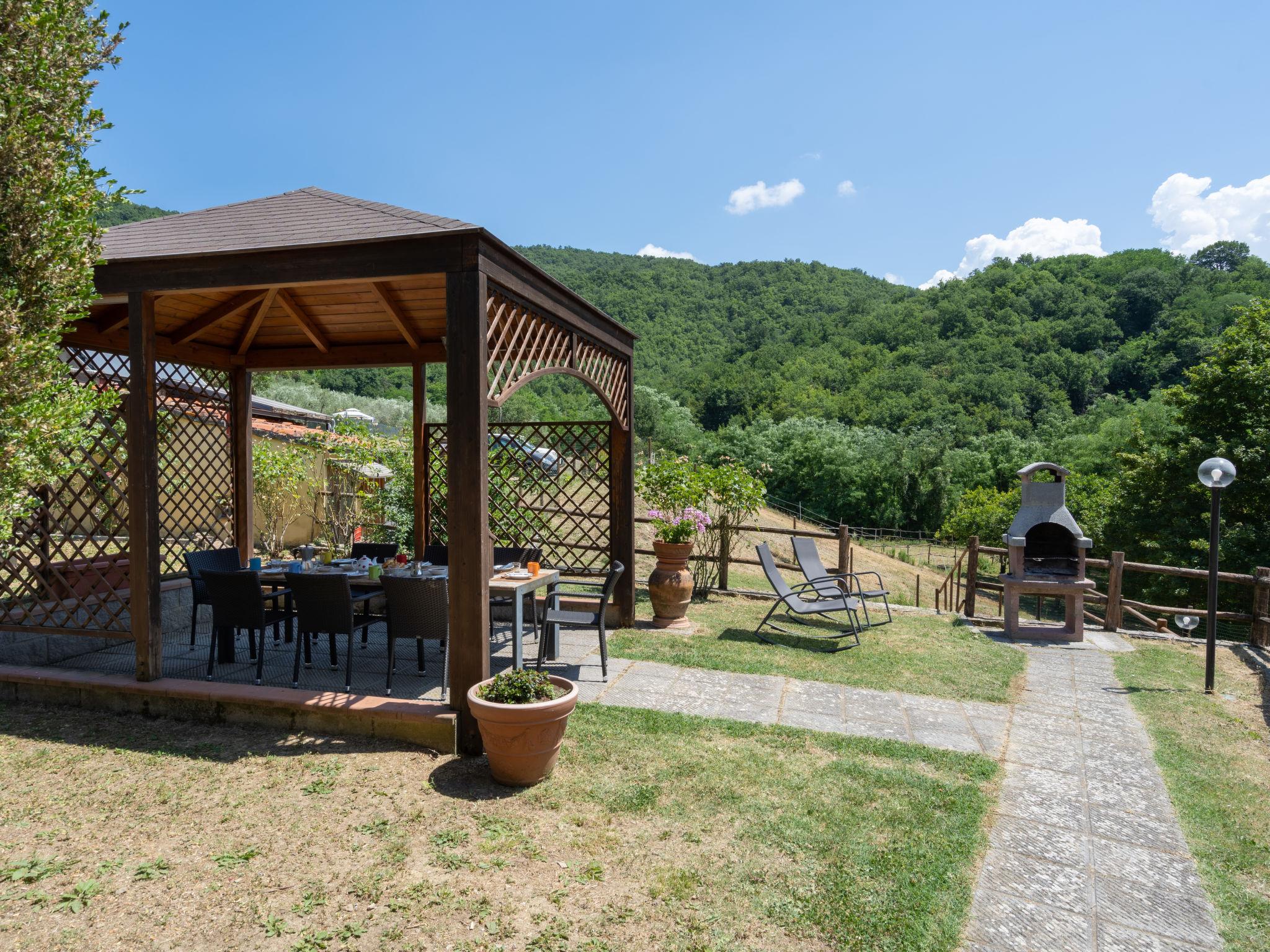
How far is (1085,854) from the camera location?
2588 millimetres

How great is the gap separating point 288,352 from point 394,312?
160cm

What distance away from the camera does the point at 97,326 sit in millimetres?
4973

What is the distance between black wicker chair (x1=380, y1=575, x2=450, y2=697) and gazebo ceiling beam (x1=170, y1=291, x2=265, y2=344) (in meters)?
2.43

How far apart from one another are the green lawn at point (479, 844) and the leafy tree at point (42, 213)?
143cm

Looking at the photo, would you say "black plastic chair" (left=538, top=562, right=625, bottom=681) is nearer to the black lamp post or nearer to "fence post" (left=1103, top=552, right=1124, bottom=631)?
the black lamp post

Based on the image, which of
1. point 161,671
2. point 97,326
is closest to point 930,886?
point 161,671

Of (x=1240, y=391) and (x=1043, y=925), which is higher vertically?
(x=1240, y=391)

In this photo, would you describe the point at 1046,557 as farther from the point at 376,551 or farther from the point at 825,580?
the point at 376,551

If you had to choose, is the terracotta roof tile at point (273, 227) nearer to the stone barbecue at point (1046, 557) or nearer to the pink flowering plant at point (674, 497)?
the pink flowering plant at point (674, 497)

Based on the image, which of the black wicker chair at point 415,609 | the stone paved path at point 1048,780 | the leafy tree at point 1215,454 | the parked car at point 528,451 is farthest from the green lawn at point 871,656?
the leafy tree at point 1215,454

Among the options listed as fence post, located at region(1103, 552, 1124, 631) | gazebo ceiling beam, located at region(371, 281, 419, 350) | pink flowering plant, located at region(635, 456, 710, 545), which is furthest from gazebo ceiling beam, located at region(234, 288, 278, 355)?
fence post, located at region(1103, 552, 1124, 631)

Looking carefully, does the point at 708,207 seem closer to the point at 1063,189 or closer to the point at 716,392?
the point at 1063,189

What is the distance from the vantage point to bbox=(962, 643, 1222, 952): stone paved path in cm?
212

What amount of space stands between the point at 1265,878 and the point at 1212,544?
126 inches
